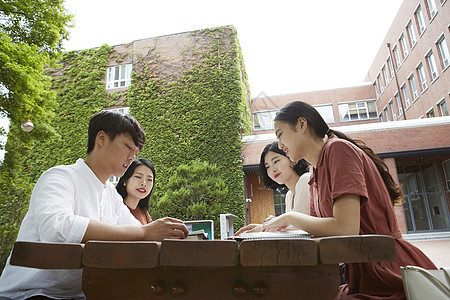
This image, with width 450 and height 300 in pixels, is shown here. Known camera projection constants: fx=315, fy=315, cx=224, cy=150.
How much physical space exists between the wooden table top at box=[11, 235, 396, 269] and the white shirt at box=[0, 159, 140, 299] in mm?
303

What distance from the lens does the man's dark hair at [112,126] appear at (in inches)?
72.2

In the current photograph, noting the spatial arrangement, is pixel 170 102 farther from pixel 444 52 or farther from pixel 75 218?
pixel 75 218

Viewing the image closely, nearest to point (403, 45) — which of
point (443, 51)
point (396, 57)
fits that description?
point (396, 57)

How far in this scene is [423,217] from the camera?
1544 centimetres

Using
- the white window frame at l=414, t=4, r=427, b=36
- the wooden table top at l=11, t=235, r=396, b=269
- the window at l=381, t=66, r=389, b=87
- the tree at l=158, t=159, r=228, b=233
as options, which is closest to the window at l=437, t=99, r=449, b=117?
the white window frame at l=414, t=4, r=427, b=36

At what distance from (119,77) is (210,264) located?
1590 centimetres

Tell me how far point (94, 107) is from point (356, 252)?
15.8 metres

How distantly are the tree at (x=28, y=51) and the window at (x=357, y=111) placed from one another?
61.2ft

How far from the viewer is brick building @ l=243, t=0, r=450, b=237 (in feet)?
41.7

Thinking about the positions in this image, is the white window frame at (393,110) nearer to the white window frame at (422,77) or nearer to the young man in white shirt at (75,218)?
the white window frame at (422,77)

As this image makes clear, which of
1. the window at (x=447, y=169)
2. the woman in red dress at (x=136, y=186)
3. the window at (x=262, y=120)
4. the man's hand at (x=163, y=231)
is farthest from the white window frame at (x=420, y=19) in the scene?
the man's hand at (x=163, y=231)

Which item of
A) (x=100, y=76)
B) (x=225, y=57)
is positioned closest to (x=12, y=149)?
(x=100, y=76)

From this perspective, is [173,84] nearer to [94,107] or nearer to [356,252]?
[94,107]

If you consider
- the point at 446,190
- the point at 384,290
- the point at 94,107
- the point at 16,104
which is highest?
the point at 94,107
